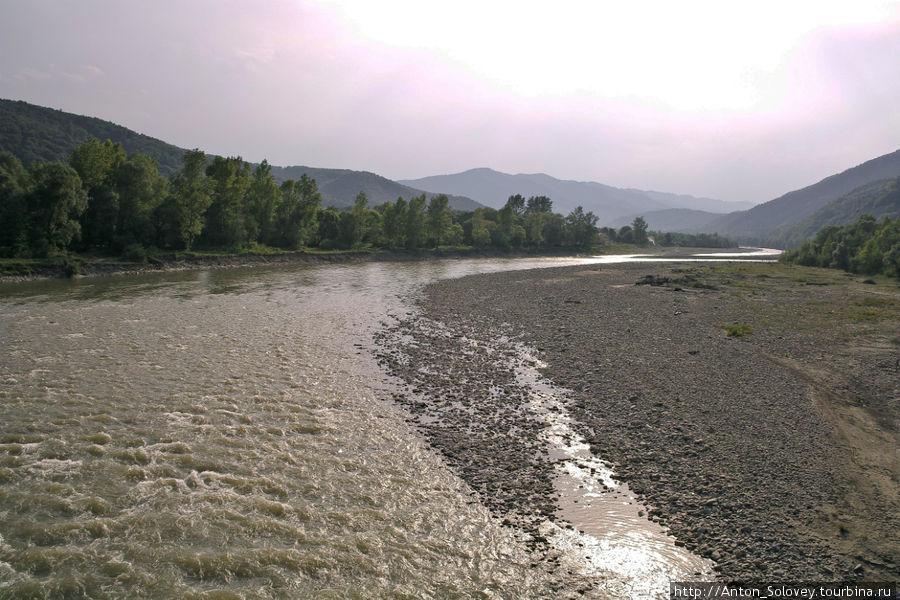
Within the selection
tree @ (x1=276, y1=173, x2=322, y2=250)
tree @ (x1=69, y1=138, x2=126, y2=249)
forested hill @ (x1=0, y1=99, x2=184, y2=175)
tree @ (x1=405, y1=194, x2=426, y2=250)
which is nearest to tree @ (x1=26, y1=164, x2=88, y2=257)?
tree @ (x1=69, y1=138, x2=126, y2=249)

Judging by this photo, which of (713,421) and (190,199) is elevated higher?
(190,199)

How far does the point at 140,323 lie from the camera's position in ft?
96.2

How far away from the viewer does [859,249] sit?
8788 centimetres

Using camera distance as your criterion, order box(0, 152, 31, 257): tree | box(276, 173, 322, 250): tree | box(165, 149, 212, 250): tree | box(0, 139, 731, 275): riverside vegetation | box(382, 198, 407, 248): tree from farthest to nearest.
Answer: box(382, 198, 407, 248): tree, box(276, 173, 322, 250): tree, box(165, 149, 212, 250): tree, box(0, 139, 731, 275): riverside vegetation, box(0, 152, 31, 257): tree

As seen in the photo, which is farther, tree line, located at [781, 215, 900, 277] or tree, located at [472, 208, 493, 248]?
tree, located at [472, 208, 493, 248]

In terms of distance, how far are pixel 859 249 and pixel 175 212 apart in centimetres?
12567

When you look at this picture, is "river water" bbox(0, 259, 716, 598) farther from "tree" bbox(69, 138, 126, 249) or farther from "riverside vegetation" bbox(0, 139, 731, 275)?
"tree" bbox(69, 138, 126, 249)

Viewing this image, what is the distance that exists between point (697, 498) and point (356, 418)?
1038 cm

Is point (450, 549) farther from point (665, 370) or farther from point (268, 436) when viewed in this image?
point (665, 370)

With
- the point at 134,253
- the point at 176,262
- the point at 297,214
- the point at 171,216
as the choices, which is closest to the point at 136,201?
the point at 171,216

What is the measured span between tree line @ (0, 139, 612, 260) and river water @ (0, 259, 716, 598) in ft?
152

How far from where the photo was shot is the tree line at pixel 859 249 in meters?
76.9

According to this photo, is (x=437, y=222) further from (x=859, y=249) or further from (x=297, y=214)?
(x=859, y=249)

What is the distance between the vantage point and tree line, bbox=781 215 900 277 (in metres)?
76.9
